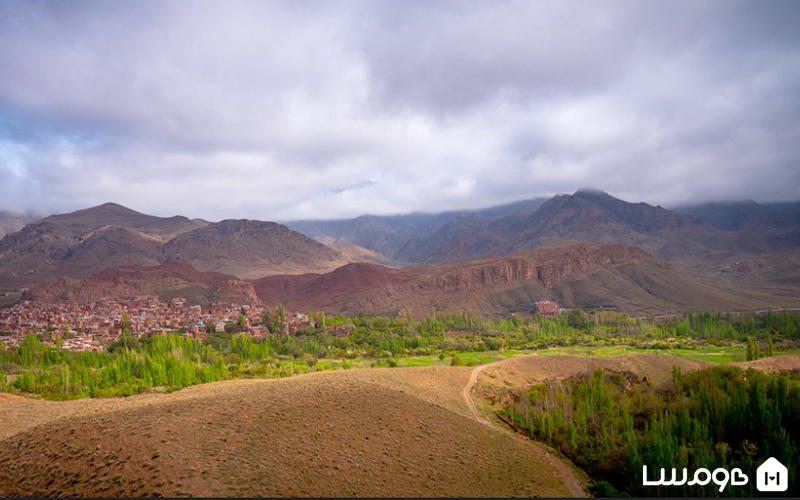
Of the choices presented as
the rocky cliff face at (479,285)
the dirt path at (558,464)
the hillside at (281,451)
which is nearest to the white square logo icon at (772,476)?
the dirt path at (558,464)

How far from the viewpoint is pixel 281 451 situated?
19375mm

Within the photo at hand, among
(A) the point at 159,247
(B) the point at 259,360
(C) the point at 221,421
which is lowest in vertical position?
(B) the point at 259,360

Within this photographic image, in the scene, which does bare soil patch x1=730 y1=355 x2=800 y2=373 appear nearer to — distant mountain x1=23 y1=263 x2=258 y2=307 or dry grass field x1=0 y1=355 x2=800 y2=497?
dry grass field x1=0 y1=355 x2=800 y2=497

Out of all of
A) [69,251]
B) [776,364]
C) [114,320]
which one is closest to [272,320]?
[114,320]

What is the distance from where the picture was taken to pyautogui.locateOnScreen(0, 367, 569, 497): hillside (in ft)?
54.0

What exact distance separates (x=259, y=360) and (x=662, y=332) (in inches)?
2394

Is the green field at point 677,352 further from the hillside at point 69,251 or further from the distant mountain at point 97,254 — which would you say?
the hillside at point 69,251

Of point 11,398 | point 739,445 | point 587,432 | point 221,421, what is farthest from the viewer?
point 11,398

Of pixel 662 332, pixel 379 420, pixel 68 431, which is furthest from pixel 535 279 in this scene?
pixel 68 431

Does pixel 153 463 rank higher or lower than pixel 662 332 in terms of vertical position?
higher

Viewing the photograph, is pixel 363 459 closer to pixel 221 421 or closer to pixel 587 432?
pixel 221 421

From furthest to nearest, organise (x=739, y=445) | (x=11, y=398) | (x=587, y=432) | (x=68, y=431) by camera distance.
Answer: (x=11, y=398) → (x=587, y=432) → (x=739, y=445) → (x=68, y=431)

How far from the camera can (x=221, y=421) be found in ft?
69.4

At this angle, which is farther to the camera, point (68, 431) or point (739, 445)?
point (739, 445)
